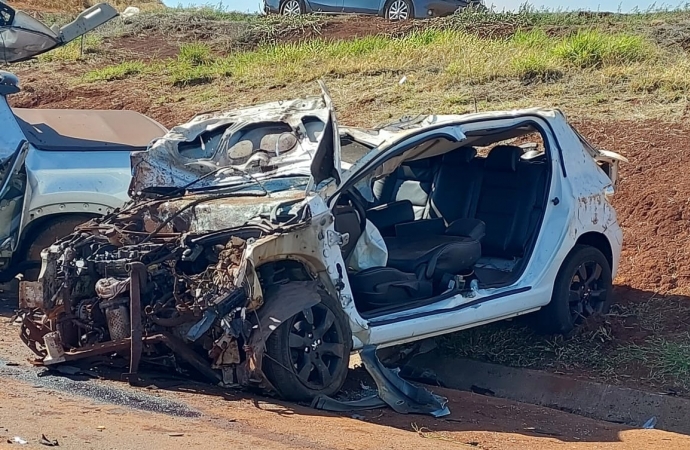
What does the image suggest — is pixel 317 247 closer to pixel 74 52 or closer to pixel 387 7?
pixel 387 7

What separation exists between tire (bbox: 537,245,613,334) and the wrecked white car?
15mm

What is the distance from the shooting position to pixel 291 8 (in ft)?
73.5

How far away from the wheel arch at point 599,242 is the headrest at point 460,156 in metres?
1.08

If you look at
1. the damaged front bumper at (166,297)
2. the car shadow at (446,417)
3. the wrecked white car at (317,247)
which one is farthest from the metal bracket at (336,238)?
the car shadow at (446,417)

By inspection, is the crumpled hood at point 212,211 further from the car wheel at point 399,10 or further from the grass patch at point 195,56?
the car wheel at point 399,10

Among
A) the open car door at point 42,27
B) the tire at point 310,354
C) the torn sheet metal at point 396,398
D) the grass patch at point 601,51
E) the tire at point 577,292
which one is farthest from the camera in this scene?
the grass patch at point 601,51

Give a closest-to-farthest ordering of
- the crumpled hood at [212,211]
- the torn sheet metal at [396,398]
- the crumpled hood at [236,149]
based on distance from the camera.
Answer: the torn sheet metal at [396,398] < the crumpled hood at [212,211] < the crumpled hood at [236,149]

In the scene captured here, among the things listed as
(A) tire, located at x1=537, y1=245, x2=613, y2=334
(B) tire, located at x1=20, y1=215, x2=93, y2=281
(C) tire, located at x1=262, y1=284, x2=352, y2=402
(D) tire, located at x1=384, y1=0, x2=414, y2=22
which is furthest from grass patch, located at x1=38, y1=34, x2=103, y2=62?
(C) tire, located at x1=262, y1=284, x2=352, y2=402

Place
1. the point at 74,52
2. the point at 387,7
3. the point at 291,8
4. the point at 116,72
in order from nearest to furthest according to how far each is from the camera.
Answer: the point at 116,72 < the point at 74,52 < the point at 387,7 < the point at 291,8

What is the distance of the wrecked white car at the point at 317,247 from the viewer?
5.95 meters

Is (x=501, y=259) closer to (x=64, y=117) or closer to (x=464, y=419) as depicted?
(x=464, y=419)

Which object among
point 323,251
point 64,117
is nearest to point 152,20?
point 64,117

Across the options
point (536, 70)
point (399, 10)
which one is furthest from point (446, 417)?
point (399, 10)

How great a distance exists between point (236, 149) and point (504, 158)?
215 cm
